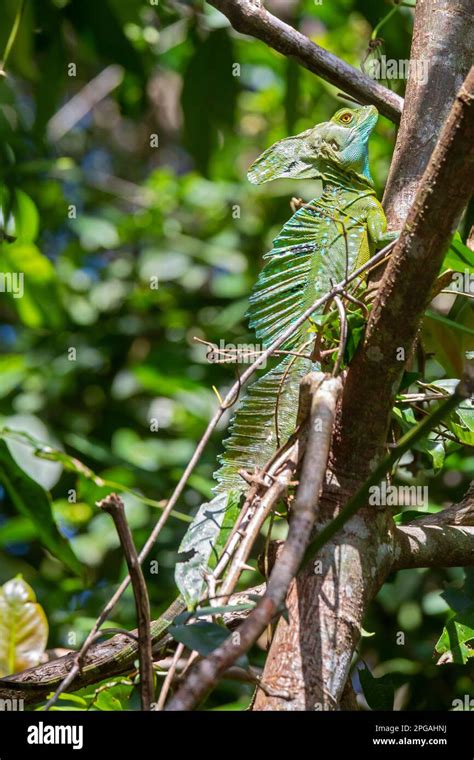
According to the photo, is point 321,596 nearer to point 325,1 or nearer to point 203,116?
point 203,116

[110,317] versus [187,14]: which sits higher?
[187,14]

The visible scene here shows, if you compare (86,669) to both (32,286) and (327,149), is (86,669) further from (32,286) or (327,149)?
(32,286)

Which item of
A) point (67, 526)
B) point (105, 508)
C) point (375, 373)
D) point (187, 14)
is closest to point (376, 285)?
point (375, 373)

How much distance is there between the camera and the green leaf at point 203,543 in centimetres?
156

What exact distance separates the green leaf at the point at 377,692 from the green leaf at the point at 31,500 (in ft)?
2.29

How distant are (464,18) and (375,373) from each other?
3.03 feet

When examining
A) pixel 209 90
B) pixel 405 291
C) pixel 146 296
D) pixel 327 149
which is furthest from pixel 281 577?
pixel 146 296

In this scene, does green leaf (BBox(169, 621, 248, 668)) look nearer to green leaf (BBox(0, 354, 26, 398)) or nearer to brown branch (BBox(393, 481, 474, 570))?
brown branch (BBox(393, 481, 474, 570))

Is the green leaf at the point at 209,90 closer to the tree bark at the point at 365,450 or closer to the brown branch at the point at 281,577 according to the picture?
the tree bark at the point at 365,450

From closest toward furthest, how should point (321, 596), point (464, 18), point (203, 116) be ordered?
point (321, 596)
point (464, 18)
point (203, 116)

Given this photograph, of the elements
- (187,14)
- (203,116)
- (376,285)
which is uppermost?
(187,14)

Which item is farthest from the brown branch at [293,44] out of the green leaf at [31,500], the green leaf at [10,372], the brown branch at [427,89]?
the green leaf at [10,372]

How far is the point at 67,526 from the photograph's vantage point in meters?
3.52

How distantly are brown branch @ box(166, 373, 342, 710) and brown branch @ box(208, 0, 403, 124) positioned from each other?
1022 mm
